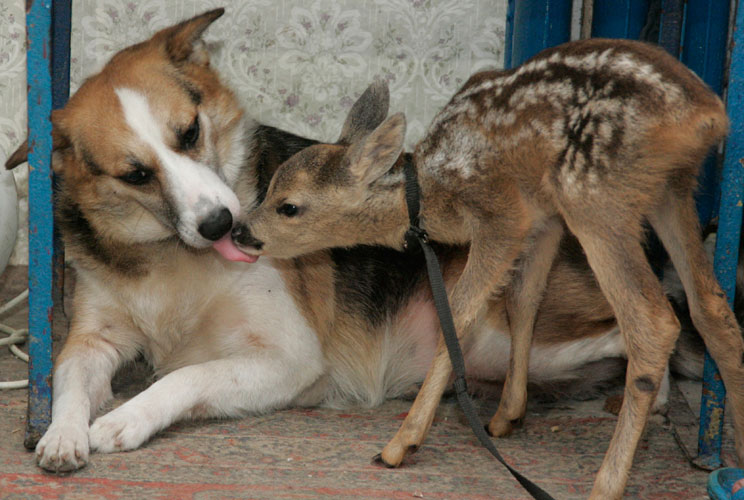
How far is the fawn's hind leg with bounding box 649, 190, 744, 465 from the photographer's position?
208 centimetres

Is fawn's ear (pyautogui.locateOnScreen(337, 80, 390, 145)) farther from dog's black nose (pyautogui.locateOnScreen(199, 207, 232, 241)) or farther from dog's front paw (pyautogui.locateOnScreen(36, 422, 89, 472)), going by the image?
dog's front paw (pyautogui.locateOnScreen(36, 422, 89, 472))

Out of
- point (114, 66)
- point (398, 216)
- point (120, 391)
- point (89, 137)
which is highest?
point (114, 66)

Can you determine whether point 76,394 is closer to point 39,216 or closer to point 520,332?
point 39,216

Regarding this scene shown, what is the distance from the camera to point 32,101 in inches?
79.5

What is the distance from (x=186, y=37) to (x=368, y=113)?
2.00 ft

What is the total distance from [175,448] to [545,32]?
2.02 meters

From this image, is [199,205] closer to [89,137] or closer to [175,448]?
[89,137]

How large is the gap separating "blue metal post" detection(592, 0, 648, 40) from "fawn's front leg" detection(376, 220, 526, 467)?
1242 mm

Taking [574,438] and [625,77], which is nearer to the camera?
[625,77]

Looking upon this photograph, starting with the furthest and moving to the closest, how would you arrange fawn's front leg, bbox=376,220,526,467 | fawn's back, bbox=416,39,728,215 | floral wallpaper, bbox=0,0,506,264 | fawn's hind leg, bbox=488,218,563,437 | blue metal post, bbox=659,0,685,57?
floral wallpaper, bbox=0,0,506,264, blue metal post, bbox=659,0,685,57, fawn's hind leg, bbox=488,218,563,437, fawn's front leg, bbox=376,220,526,467, fawn's back, bbox=416,39,728,215

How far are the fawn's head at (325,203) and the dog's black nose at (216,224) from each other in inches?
4.3

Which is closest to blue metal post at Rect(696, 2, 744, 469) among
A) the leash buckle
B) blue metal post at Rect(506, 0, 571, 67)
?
the leash buckle

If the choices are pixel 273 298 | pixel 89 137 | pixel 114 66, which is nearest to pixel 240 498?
pixel 273 298

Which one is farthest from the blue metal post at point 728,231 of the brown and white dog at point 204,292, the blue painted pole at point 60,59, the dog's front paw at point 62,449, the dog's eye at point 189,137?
the blue painted pole at point 60,59
